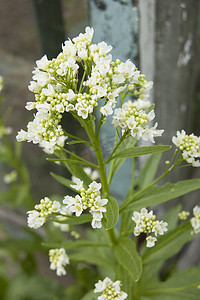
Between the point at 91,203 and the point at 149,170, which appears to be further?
the point at 149,170

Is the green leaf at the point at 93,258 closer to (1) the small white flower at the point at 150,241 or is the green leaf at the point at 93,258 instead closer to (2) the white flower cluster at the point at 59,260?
(2) the white flower cluster at the point at 59,260

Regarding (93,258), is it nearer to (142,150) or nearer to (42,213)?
(42,213)

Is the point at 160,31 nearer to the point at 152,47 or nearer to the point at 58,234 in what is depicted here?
the point at 152,47

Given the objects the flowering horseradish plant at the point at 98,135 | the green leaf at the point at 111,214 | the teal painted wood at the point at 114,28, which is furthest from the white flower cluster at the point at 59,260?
the teal painted wood at the point at 114,28

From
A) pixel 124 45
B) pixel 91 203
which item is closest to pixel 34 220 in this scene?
pixel 91 203

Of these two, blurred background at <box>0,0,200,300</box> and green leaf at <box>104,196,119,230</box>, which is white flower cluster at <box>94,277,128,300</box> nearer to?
green leaf at <box>104,196,119,230</box>

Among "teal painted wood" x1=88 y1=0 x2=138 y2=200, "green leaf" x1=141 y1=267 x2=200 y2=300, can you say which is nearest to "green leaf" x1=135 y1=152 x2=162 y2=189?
"teal painted wood" x1=88 y1=0 x2=138 y2=200
